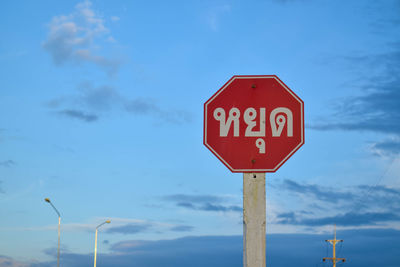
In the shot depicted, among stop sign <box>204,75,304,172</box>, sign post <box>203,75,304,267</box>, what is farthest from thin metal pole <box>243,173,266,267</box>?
stop sign <box>204,75,304,172</box>

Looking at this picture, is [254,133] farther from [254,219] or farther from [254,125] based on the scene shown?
[254,219]

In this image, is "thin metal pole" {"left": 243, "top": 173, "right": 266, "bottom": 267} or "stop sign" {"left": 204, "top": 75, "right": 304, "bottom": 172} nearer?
"thin metal pole" {"left": 243, "top": 173, "right": 266, "bottom": 267}

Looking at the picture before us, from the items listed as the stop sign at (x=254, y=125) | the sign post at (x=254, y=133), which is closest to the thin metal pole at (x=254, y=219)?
the sign post at (x=254, y=133)

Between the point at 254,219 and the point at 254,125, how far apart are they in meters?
0.83

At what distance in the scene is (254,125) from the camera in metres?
4.96

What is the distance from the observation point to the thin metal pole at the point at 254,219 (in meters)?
4.80

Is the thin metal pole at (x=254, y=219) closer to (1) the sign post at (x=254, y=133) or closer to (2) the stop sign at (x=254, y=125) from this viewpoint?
(1) the sign post at (x=254, y=133)

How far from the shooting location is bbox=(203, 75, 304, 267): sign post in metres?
4.87

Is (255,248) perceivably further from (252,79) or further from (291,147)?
(252,79)

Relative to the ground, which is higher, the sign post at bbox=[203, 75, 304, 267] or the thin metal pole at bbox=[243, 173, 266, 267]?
the sign post at bbox=[203, 75, 304, 267]

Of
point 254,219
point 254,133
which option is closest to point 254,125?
point 254,133

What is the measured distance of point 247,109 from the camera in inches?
197

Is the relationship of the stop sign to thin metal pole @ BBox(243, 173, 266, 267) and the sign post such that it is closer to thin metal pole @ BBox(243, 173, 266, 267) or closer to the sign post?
the sign post

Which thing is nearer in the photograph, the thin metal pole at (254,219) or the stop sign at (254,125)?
the thin metal pole at (254,219)
